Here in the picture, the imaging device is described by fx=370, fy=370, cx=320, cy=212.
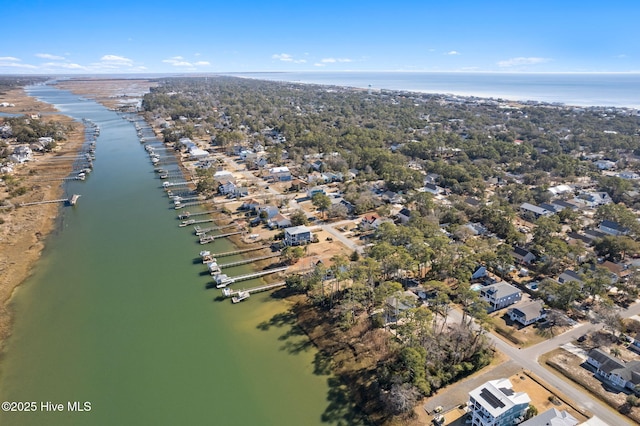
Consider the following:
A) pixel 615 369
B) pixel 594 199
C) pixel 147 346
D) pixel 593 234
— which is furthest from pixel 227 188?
A: pixel 594 199

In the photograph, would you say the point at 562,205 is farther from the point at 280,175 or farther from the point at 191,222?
the point at 191,222

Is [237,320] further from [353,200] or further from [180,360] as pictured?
[353,200]

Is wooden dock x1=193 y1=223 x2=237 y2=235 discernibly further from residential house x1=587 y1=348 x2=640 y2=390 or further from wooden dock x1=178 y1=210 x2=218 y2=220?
residential house x1=587 y1=348 x2=640 y2=390

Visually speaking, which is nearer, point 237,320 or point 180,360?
point 180,360

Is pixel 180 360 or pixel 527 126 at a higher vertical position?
pixel 527 126

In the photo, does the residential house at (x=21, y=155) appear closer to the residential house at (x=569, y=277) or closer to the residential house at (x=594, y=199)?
the residential house at (x=569, y=277)

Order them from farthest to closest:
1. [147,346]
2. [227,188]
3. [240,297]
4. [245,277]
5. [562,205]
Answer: [227,188], [562,205], [245,277], [240,297], [147,346]

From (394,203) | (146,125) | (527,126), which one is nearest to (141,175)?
(394,203)
